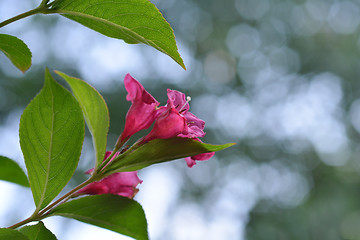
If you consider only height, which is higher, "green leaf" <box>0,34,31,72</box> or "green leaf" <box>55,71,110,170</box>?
"green leaf" <box>0,34,31,72</box>

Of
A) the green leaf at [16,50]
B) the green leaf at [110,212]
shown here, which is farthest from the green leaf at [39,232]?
the green leaf at [16,50]

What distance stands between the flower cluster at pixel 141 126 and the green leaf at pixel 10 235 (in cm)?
8

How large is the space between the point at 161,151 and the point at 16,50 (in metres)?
0.15

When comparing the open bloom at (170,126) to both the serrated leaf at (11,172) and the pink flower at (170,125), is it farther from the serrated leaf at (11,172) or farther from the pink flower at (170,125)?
the serrated leaf at (11,172)

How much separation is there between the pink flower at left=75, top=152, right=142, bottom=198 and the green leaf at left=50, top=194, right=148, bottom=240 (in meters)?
0.02

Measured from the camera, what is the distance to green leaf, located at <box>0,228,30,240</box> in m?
0.24

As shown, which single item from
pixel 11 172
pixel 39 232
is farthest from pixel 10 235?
pixel 11 172

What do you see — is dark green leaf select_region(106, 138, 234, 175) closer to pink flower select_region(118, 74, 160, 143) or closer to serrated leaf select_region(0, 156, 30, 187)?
pink flower select_region(118, 74, 160, 143)

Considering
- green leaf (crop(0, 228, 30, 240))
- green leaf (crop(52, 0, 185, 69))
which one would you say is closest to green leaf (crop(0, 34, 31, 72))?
green leaf (crop(52, 0, 185, 69))

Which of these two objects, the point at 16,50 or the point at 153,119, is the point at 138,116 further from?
the point at 16,50

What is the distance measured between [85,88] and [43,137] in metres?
0.04

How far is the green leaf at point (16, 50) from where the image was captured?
1.07ft

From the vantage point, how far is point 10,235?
0.79ft

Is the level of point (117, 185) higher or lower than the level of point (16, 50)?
lower
